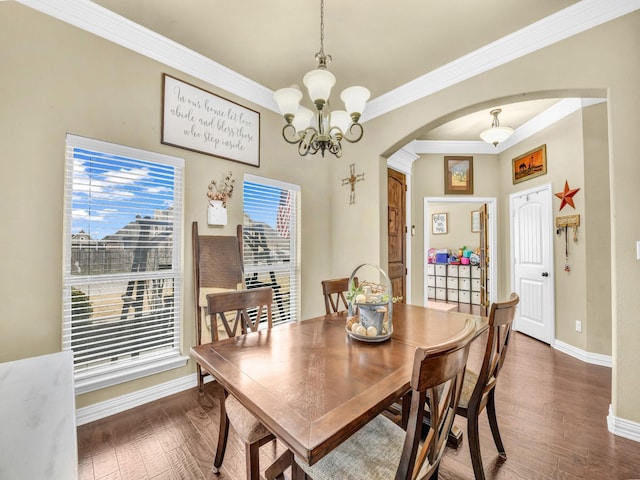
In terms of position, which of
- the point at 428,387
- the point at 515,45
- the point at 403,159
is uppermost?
the point at 515,45

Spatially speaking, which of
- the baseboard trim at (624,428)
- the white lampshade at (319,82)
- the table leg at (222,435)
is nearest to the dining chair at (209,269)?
the table leg at (222,435)

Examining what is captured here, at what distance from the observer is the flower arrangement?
267 cm

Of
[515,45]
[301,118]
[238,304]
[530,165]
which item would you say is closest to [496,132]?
[530,165]

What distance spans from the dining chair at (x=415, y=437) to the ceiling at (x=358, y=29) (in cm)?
229

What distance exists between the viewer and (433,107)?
2803 millimetres

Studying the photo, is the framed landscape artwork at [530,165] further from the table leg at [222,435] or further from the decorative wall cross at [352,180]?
the table leg at [222,435]

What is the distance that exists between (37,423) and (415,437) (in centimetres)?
111

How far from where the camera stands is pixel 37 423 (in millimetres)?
818

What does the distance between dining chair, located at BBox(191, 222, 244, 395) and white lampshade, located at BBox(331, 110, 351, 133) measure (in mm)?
1488

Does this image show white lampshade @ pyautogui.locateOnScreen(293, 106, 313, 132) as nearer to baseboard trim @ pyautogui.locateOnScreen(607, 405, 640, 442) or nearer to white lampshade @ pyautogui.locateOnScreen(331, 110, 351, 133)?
white lampshade @ pyautogui.locateOnScreen(331, 110, 351, 133)

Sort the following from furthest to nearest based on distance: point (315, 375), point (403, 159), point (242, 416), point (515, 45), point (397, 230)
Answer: point (403, 159)
point (397, 230)
point (515, 45)
point (242, 416)
point (315, 375)

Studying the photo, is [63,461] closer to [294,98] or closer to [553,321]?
[294,98]

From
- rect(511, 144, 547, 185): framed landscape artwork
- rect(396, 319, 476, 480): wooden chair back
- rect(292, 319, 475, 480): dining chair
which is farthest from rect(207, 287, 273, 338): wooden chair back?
rect(511, 144, 547, 185): framed landscape artwork

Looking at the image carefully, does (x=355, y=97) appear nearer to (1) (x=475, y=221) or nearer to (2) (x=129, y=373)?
(2) (x=129, y=373)
